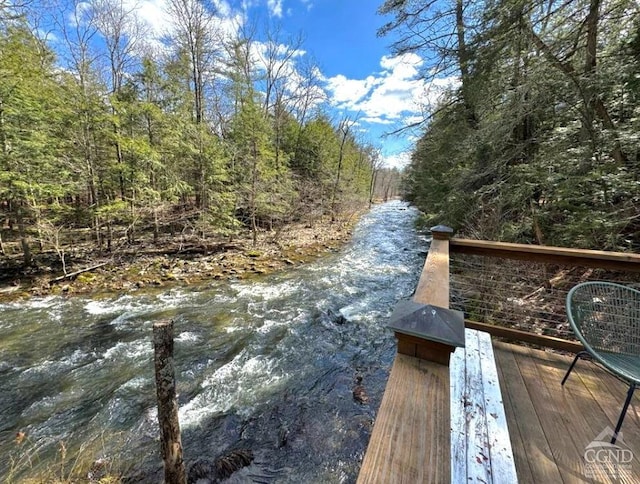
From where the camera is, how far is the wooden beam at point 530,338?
2123mm

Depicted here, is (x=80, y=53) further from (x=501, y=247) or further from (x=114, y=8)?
(x=501, y=247)

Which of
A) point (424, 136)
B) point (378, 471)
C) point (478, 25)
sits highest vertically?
point (478, 25)

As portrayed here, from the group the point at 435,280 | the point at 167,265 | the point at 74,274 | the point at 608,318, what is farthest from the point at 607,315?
the point at 74,274

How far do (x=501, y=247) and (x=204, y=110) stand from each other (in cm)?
1378

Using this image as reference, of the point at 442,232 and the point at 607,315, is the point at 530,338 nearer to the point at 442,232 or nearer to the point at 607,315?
the point at 607,315

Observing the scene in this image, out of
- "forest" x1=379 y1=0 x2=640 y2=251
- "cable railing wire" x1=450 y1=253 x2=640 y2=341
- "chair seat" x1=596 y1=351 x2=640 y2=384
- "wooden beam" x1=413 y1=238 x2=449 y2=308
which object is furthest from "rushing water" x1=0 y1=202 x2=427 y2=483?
"forest" x1=379 y1=0 x2=640 y2=251

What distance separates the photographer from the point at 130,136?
819 centimetres

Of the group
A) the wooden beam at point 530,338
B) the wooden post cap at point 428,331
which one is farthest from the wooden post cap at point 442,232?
the wooden post cap at point 428,331

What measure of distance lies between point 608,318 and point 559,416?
73 centimetres

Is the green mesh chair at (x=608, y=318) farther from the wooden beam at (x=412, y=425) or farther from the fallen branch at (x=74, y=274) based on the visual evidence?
the fallen branch at (x=74, y=274)

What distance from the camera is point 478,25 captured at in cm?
394

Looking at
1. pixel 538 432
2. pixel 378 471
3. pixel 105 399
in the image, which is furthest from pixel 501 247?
pixel 105 399

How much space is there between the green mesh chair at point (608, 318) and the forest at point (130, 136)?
8432 mm

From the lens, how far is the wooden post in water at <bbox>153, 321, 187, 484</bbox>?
234cm
